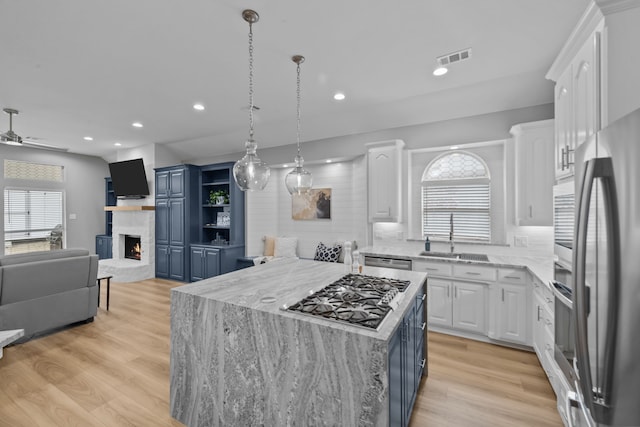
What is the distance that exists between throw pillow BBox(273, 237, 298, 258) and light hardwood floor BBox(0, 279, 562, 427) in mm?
2413

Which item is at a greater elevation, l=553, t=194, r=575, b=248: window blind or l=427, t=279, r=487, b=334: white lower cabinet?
l=553, t=194, r=575, b=248: window blind

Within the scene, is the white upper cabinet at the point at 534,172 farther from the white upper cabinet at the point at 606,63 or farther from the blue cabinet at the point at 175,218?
the blue cabinet at the point at 175,218

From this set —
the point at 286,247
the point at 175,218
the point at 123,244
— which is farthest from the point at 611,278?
the point at 123,244

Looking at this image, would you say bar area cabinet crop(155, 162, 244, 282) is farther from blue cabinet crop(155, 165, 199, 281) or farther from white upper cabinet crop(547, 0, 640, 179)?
white upper cabinet crop(547, 0, 640, 179)

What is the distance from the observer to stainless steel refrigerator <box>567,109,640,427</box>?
753 mm

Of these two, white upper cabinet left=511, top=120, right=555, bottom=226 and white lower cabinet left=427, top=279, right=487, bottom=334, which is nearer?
white upper cabinet left=511, top=120, right=555, bottom=226

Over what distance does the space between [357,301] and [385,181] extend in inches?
105

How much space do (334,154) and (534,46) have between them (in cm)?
297

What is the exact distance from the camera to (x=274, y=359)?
5.27 feet

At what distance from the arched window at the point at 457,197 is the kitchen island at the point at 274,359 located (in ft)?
7.23

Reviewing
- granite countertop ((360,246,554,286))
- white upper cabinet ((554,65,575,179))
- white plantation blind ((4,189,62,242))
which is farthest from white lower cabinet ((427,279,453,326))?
white plantation blind ((4,189,62,242))

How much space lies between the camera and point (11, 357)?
9.35 ft

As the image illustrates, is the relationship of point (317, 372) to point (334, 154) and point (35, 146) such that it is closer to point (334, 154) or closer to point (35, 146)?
point (334, 154)

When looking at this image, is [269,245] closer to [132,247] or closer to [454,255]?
[454,255]
